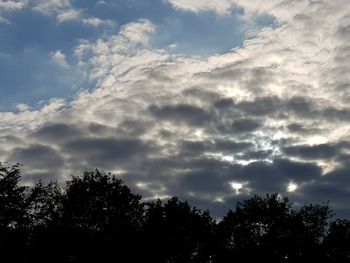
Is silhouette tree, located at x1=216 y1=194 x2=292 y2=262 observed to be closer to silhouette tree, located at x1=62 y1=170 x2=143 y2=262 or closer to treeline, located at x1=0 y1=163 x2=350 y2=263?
treeline, located at x1=0 y1=163 x2=350 y2=263

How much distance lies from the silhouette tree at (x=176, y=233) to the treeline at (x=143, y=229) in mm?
188

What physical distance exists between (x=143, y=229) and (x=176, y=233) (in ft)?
22.2

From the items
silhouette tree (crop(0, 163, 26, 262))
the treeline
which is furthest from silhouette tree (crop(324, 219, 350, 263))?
silhouette tree (crop(0, 163, 26, 262))

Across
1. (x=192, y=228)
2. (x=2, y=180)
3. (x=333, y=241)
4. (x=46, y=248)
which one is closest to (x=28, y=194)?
(x=2, y=180)

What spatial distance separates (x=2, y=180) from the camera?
77688 mm

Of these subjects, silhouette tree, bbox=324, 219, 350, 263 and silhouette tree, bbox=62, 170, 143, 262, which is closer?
silhouette tree, bbox=62, 170, 143, 262

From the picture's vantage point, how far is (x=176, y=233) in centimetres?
9131

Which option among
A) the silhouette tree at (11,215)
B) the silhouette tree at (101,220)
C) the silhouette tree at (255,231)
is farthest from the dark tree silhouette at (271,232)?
the silhouette tree at (11,215)

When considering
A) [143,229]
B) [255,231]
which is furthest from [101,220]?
[255,231]

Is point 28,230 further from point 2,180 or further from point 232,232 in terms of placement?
point 232,232

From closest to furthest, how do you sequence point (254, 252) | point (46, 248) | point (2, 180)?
point (2, 180) < point (46, 248) < point (254, 252)

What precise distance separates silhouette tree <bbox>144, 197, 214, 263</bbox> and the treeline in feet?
0.62

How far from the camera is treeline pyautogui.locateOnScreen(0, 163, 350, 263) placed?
80125 mm

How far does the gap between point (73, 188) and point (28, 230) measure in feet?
38.9
